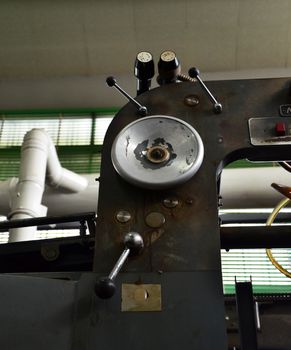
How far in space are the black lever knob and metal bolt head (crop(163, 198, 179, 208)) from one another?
344 millimetres

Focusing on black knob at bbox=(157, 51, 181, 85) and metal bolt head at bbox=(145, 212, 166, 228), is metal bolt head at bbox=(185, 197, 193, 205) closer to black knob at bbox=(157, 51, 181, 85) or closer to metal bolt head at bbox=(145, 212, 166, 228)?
metal bolt head at bbox=(145, 212, 166, 228)

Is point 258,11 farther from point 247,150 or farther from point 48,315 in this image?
point 48,315

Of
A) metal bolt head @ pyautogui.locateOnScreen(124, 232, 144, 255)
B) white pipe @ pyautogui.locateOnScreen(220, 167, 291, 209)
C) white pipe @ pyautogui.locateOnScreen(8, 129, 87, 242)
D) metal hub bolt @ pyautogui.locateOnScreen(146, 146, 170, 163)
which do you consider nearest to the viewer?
metal bolt head @ pyautogui.locateOnScreen(124, 232, 144, 255)

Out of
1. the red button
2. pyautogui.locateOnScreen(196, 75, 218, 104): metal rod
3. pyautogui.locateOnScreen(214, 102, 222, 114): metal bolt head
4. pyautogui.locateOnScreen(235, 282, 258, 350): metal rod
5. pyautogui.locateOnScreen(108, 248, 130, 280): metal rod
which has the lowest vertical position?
pyautogui.locateOnScreen(235, 282, 258, 350): metal rod

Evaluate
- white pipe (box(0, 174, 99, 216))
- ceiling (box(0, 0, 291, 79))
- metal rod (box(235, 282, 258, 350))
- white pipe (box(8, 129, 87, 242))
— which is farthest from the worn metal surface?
ceiling (box(0, 0, 291, 79))

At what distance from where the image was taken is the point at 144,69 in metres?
1.02

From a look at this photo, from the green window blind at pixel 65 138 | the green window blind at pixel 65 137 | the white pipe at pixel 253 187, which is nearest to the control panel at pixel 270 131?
the white pipe at pixel 253 187

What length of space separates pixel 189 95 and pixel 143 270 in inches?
17.8

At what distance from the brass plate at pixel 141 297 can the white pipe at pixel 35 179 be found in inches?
53.3

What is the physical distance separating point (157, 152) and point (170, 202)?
11 centimetres

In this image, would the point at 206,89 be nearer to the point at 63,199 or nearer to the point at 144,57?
the point at 144,57

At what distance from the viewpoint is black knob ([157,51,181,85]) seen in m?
1.01

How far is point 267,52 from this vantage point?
9.50 ft

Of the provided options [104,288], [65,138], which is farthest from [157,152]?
[65,138]
